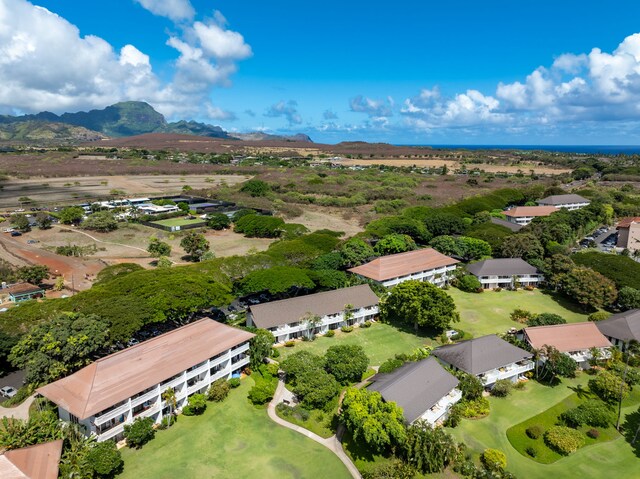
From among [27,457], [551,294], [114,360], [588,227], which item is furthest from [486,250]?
[27,457]

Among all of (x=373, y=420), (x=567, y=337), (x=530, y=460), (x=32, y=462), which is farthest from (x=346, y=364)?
(x=32, y=462)

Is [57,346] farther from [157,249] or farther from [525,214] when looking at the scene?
[525,214]

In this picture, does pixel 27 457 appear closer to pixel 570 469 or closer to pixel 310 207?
pixel 570 469

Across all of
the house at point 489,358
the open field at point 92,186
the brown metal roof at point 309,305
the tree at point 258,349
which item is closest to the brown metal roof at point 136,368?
the tree at point 258,349

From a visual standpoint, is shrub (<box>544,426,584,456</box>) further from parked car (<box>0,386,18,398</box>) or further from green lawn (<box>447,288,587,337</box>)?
parked car (<box>0,386,18,398</box>)

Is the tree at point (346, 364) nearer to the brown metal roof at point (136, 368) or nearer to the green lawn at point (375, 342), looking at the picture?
the green lawn at point (375, 342)

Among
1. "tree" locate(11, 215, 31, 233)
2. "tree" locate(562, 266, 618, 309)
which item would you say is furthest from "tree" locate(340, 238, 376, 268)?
"tree" locate(11, 215, 31, 233)
